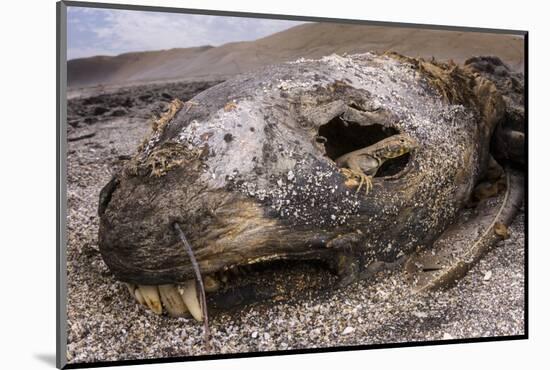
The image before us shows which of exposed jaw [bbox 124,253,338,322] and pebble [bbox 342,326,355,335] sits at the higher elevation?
exposed jaw [bbox 124,253,338,322]

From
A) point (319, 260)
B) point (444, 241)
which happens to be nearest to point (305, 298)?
point (319, 260)

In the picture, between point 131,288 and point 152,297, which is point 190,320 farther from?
point 131,288

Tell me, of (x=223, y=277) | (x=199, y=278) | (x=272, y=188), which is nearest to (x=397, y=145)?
(x=272, y=188)

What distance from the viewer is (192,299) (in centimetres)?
379

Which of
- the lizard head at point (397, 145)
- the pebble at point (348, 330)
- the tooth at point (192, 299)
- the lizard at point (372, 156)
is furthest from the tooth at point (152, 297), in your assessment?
the lizard head at point (397, 145)

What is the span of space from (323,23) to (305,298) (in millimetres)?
1628

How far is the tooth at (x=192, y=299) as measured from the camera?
12.3ft

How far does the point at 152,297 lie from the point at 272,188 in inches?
33.6

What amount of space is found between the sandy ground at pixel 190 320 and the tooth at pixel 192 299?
7 cm

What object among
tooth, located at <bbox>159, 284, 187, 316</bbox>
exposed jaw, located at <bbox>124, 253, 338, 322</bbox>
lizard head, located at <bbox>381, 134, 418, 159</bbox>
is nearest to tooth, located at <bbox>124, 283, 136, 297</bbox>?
exposed jaw, located at <bbox>124, 253, 338, 322</bbox>

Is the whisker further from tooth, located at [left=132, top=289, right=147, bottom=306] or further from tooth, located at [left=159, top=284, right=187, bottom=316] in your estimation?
tooth, located at [left=132, top=289, right=147, bottom=306]

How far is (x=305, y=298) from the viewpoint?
4.09 m

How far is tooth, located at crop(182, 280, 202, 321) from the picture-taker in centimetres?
373

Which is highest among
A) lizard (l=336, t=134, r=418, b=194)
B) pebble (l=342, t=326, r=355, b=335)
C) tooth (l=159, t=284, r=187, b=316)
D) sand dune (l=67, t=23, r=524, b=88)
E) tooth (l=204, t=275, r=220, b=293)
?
sand dune (l=67, t=23, r=524, b=88)
